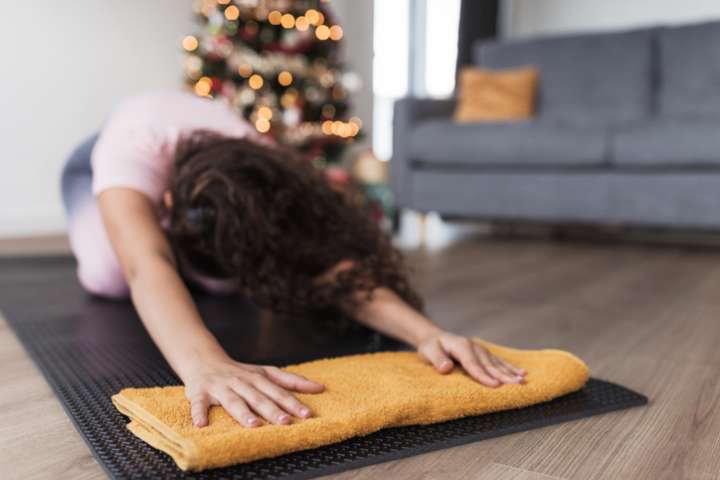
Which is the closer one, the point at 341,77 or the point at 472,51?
the point at 341,77

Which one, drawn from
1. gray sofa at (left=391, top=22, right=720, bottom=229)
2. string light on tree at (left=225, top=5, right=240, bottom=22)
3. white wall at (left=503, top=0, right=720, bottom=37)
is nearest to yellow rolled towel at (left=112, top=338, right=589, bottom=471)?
gray sofa at (left=391, top=22, right=720, bottom=229)

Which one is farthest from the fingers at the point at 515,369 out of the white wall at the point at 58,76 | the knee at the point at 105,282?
the white wall at the point at 58,76

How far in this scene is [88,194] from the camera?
1.75 metres

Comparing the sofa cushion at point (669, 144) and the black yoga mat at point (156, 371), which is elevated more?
the sofa cushion at point (669, 144)

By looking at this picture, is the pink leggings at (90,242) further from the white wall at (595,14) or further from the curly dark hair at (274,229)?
the white wall at (595,14)

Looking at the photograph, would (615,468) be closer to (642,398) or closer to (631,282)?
(642,398)

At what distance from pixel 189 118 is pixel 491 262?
4.10 ft

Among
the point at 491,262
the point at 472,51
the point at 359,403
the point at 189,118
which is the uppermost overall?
the point at 472,51

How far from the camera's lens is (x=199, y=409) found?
2.57 ft

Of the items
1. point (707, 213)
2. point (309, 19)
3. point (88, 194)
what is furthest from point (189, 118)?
point (309, 19)

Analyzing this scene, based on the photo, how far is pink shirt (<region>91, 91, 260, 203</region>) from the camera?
1.36m

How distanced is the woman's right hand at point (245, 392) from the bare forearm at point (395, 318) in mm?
307

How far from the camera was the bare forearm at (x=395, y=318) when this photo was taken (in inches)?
45.2

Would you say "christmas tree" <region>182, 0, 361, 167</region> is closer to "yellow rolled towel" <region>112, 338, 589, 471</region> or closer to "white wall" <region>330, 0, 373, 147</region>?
"white wall" <region>330, 0, 373, 147</region>
